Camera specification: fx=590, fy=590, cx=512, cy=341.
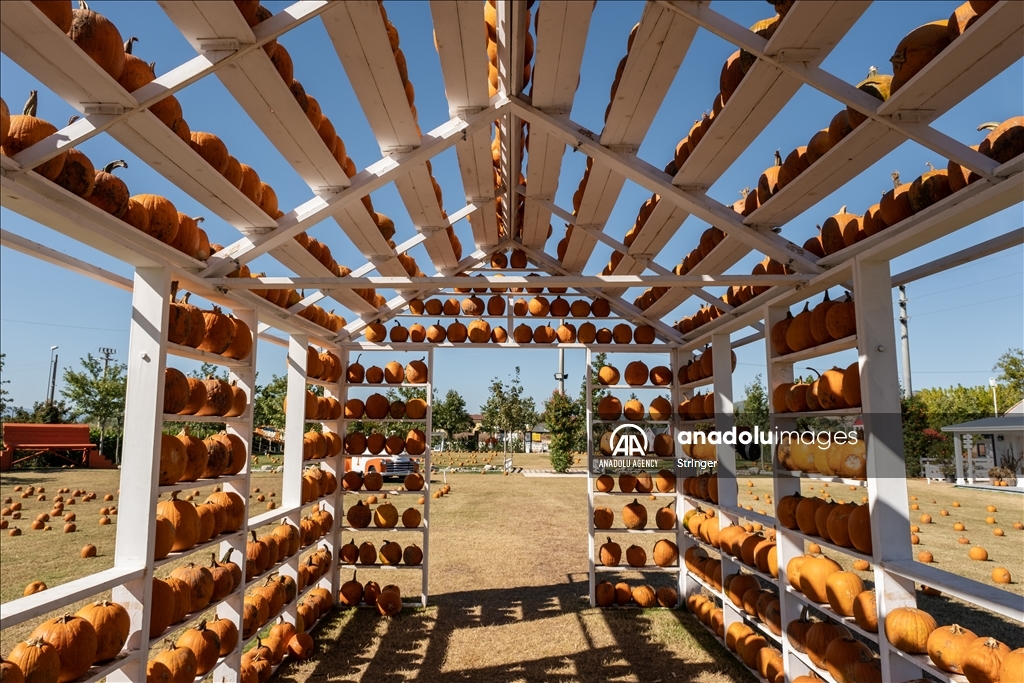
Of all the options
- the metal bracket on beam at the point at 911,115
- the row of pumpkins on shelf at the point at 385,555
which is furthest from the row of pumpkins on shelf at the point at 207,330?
the metal bracket on beam at the point at 911,115

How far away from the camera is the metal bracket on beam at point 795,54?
2754mm

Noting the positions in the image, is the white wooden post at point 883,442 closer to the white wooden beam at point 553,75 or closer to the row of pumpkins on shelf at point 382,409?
the white wooden beam at point 553,75

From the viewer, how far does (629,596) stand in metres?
7.45

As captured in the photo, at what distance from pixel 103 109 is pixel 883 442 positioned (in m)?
4.65

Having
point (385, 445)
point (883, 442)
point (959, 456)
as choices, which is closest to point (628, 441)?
point (385, 445)

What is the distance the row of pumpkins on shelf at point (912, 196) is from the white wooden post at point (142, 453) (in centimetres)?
446

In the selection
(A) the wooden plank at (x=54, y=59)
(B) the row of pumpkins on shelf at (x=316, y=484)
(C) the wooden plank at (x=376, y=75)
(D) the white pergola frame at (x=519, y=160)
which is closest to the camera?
(A) the wooden plank at (x=54, y=59)

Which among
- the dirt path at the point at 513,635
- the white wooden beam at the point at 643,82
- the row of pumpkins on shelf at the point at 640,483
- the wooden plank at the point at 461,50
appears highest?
the wooden plank at the point at 461,50

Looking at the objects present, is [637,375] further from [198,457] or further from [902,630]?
[198,457]

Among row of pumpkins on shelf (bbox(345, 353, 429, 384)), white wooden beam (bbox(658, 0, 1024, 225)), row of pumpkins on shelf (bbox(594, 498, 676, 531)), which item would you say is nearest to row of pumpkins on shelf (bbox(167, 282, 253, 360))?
row of pumpkins on shelf (bbox(345, 353, 429, 384))

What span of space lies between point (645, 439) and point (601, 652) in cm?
279

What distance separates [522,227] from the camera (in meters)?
6.92

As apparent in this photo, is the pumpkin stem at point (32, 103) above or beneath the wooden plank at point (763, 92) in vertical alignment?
beneath

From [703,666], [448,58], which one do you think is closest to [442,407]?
[703,666]
